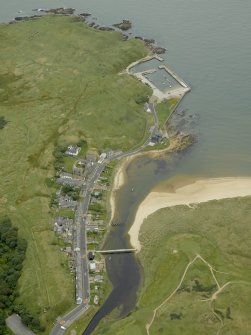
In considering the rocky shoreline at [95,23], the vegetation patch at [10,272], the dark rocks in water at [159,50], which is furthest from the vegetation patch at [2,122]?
the dark rocks in water at [159,50]

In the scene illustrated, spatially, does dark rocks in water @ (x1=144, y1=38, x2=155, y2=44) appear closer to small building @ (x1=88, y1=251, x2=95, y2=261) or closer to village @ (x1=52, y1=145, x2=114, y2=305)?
village @ (x1=52, y1=145, x2=114, y2=305)

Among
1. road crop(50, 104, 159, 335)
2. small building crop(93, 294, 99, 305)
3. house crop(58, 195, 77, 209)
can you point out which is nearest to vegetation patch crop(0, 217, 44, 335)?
Answer: road crop(50, 104, 159, 335)

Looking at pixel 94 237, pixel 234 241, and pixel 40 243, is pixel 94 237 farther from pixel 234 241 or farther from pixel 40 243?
pixel 234 241

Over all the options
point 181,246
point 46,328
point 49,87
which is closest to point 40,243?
point 46,328

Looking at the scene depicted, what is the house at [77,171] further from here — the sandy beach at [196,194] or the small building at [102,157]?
the sandy beach at [196,194]

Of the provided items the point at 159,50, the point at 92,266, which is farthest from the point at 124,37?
the point at 92,266

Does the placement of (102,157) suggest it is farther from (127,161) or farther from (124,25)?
(124,25)
